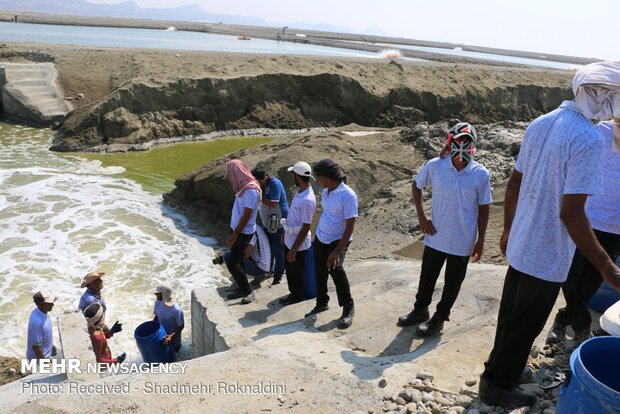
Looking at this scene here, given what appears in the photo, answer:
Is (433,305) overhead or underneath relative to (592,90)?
underneath

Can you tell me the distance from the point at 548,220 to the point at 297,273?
331 cm

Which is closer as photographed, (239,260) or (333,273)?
(333,273)

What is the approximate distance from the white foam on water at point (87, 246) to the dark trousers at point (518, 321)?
4.51 m

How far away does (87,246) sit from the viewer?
930 centimetres

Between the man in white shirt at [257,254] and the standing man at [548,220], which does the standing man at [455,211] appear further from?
the man in white shirt at [257,254]

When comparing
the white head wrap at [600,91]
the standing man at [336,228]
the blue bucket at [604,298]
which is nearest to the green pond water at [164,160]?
the standing man at [336,228]

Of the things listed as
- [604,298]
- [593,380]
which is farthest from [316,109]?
[593,380]

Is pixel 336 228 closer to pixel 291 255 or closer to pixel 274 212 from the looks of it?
pixel 291 255

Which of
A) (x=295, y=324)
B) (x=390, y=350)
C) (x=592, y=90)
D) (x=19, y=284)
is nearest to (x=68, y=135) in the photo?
(x=19, y=284)

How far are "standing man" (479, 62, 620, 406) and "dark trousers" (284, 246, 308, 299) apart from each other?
9.19 ft

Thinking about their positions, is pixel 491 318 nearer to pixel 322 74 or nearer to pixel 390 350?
pixel 390 350

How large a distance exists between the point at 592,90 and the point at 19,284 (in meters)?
7.95

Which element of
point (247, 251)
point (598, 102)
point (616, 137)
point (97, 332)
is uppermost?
point (598, 102)

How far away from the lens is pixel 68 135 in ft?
52.9
